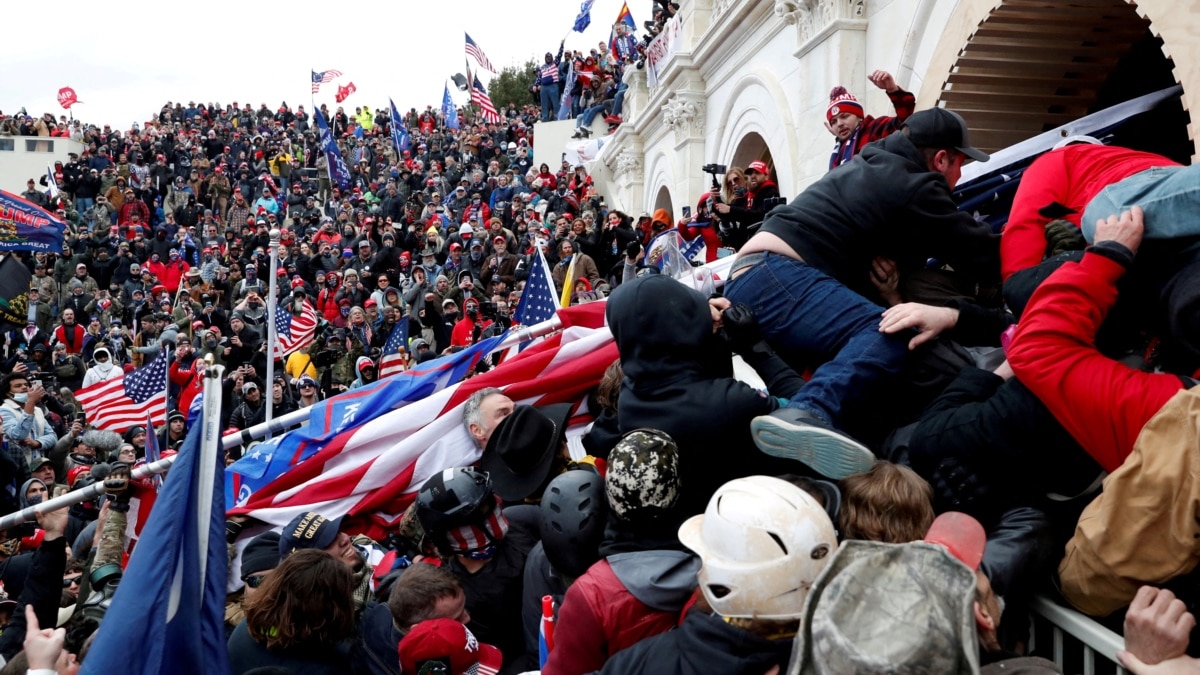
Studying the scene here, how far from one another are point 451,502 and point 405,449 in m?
2.03

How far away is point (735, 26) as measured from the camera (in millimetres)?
13281

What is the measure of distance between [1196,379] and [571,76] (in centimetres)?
2756

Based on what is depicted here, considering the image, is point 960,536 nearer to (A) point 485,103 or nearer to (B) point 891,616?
(B) point 891,616

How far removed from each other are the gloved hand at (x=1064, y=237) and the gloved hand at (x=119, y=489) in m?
4.55

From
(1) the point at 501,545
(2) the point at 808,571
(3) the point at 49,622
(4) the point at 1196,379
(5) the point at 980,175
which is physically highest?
(5) the point at 980,175

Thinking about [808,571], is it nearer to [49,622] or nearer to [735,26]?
[49,622]

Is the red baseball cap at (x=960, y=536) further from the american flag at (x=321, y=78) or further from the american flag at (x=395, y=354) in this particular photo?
the american flag at (x=321, y=78)

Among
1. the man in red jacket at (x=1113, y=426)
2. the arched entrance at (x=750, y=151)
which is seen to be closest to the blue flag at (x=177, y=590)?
the man in red jacket at (x=1113, y=426)

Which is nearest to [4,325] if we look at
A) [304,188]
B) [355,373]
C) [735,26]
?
[355,373]

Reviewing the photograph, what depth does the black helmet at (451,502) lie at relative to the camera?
363 centimetres

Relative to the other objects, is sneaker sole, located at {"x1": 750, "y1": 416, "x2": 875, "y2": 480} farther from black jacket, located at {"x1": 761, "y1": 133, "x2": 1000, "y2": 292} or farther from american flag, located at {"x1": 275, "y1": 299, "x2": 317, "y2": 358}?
american flag, located at {"x1": 275, "y1": 299, "x2": 317, "y2": 358}

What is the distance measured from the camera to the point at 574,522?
3.10 m

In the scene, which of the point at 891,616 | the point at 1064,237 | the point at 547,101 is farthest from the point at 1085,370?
the point at 547,101

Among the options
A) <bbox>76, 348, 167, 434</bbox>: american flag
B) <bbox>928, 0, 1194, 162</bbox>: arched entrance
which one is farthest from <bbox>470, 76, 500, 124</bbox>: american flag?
<bbox>928, 0, 1194, 162</bbox>: arched entrance
